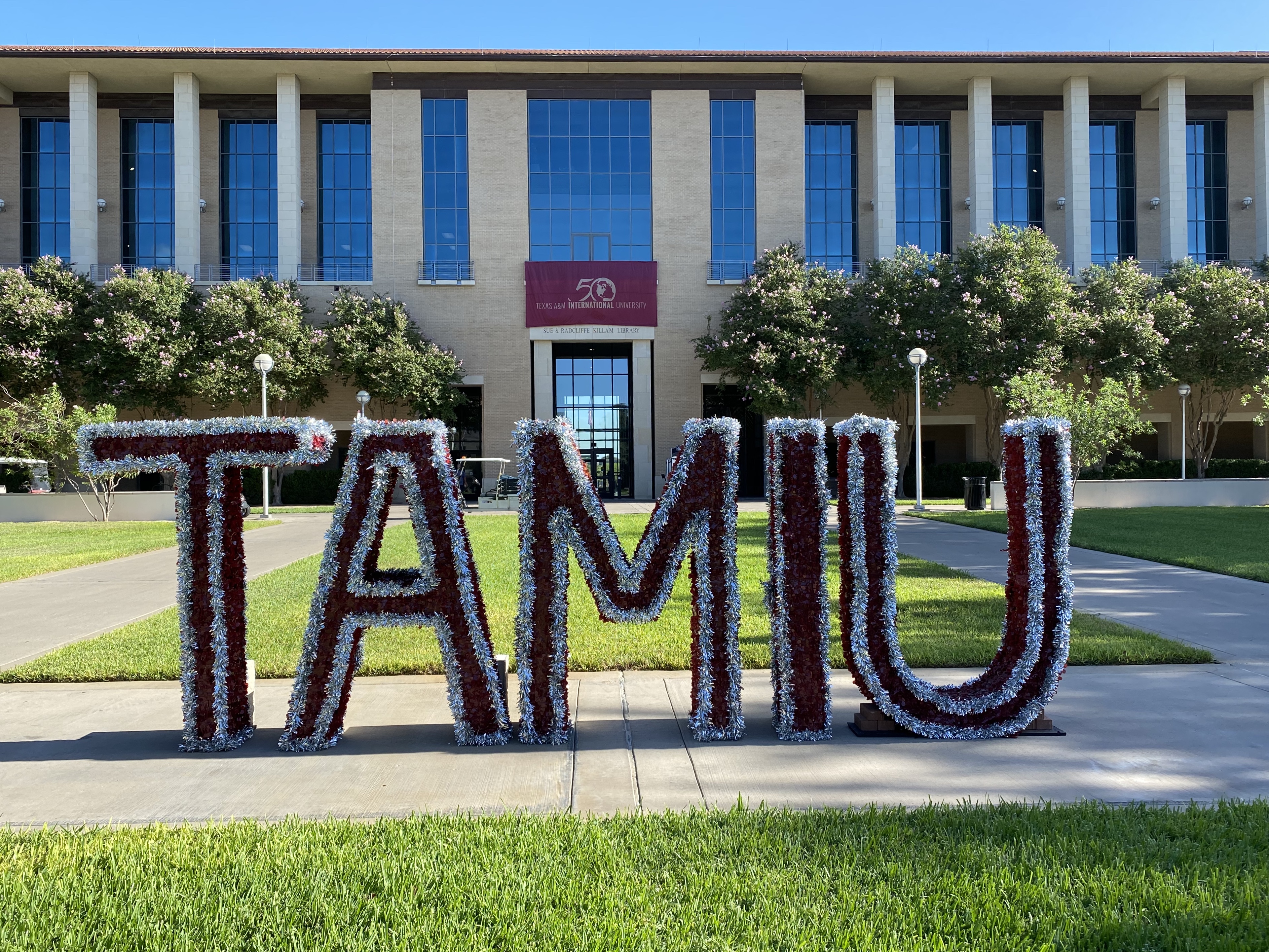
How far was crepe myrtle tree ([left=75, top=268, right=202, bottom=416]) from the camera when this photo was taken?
113 feet

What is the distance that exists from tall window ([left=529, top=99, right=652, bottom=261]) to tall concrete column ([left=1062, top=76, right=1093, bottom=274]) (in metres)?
19.1

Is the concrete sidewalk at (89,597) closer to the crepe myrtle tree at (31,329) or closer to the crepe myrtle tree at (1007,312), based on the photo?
the crepe myrtle tree at (31,329)

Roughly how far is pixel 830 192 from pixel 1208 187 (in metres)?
18.4

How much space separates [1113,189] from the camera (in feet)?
138

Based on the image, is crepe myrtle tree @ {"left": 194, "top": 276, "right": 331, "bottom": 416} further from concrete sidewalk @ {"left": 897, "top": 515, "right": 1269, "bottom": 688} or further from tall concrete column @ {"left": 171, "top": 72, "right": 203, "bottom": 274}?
concrete sidewalk @ {"left": 897, "top": 515, "right": 1269, "bottom": 688}

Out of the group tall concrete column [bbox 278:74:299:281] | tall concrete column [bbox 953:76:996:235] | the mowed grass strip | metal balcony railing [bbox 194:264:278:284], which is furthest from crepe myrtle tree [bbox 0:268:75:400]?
tall concrete column [bbox 953:76:996:235]

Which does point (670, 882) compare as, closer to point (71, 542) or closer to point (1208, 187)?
point (71, 542)

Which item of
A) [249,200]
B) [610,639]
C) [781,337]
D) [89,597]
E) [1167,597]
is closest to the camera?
[610,639]

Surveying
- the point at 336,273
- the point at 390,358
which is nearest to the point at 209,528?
the point at 390,358

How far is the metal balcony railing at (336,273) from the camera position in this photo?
127 feet

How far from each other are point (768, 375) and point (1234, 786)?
→ 104 ft

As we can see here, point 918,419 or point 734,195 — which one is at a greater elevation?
point 734,195

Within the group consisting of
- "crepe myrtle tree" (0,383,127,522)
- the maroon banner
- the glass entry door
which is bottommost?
"crepe myrtle tree" (0,383,127,522)

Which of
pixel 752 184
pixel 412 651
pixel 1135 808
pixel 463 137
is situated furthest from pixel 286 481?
pixel 1135 808
